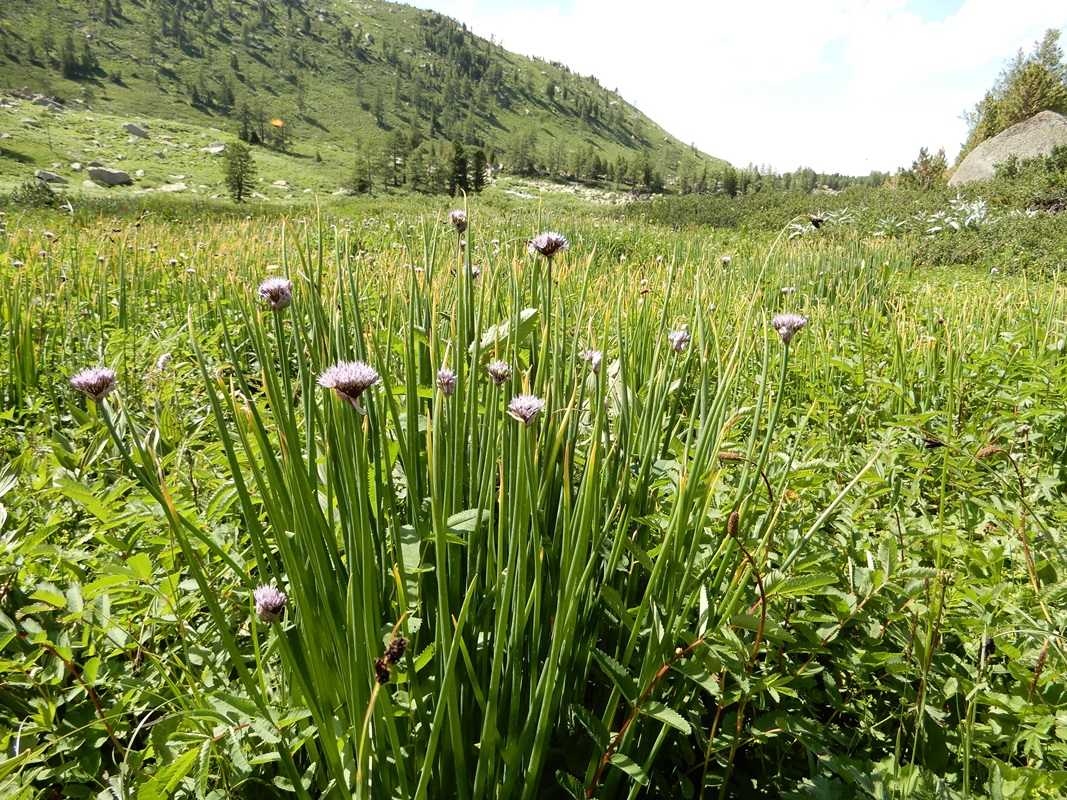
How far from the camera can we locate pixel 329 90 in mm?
82688

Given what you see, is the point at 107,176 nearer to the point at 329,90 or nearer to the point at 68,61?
the point at 68,61

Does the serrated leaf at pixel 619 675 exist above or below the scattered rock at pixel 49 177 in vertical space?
below

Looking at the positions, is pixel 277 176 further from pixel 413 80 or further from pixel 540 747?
pixel 413 80

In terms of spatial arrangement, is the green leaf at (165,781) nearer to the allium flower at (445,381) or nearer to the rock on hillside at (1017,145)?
the allium flower at (445,381)

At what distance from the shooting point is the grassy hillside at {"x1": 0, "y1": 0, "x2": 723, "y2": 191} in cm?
5294

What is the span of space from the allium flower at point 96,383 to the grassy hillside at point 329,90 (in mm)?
34356

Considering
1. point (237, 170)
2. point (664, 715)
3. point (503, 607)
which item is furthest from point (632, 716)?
point (237, 170)

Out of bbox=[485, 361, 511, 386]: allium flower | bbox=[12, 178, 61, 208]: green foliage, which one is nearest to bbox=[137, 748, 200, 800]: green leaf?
bbox=[485, 361, 511, 386]: allium flower

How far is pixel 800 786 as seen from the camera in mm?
724

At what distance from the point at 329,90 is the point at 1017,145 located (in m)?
89.9

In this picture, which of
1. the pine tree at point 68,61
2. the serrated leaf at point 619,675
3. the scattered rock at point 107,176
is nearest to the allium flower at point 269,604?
the serrated leaf at point 619,675

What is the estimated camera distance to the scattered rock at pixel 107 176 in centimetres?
3344

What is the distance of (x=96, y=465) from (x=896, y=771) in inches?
70.9

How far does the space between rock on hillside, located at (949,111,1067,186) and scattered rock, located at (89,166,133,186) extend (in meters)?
42.6
